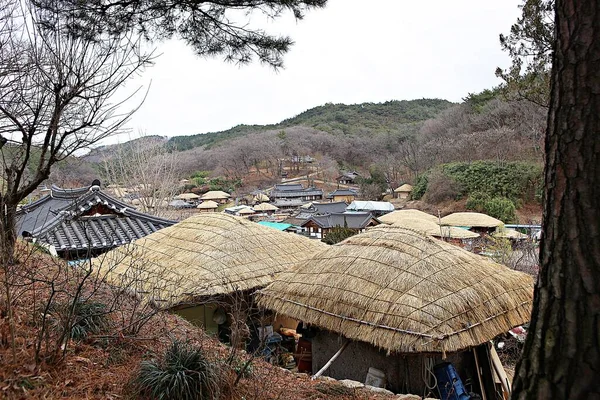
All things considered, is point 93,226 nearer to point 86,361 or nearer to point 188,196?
point 86,361

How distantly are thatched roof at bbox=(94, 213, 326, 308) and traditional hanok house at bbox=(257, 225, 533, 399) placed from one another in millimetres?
1047

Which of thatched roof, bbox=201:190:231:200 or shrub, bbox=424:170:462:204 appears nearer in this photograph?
shrub, bbox=424:170:462:204

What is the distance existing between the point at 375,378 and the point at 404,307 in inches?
47.6

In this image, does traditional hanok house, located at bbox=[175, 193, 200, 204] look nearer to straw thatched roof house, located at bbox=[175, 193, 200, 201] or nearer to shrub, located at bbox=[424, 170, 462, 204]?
straw thatched roof house, located at bbox=[175, 193, 200, 201]

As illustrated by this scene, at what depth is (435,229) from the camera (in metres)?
17.0

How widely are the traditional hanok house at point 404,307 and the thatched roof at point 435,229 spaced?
9601mm

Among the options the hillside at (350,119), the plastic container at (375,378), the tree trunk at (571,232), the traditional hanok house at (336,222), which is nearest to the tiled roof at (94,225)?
the plastic container at (375,378)

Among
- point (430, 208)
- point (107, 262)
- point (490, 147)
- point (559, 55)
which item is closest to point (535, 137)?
point (490, 147)

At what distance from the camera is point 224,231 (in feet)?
30.3

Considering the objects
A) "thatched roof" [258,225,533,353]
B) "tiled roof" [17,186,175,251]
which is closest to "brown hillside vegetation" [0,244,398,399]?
"thatched roof" [258,225,533,353]

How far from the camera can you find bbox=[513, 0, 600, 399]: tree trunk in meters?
1.49

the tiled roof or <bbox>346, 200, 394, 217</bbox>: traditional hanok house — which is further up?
the tiled roof

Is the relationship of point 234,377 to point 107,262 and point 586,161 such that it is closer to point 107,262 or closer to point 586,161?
point 586,161

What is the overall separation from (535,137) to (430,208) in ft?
31.1
